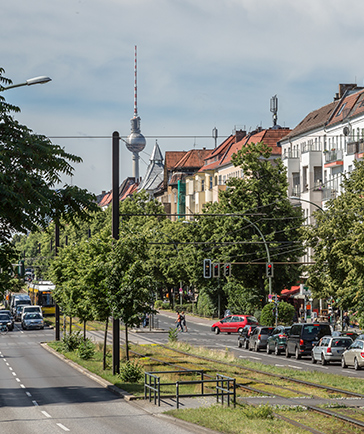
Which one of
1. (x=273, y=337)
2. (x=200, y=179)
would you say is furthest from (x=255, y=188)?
(x=200, y=179)

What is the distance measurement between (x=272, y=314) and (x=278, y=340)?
16881 mm

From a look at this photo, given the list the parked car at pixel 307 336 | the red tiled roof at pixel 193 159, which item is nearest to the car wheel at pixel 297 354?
the parked car at pixel 307 336

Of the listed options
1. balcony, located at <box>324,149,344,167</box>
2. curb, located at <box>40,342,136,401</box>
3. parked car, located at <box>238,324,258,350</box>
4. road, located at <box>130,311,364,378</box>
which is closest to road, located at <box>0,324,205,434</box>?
curb, located at <box>40,342,136,401</box>

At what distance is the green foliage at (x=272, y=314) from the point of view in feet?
216

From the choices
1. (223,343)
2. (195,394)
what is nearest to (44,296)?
(223,343)

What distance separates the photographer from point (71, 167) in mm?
24219

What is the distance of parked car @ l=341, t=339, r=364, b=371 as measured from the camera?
37156mm

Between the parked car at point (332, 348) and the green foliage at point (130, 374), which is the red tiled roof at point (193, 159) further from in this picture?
the green foliage at point (130, 374)

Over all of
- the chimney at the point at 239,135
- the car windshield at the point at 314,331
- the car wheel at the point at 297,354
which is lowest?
the car wheel at the point at 297,354

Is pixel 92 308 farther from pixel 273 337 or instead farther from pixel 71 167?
pixel 273 337

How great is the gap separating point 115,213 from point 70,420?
10.4m

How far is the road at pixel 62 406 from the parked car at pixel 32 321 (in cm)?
3689

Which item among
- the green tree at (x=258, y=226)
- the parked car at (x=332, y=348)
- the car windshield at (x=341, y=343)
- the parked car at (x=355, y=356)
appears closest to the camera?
the parked car at (x=355, y=356)

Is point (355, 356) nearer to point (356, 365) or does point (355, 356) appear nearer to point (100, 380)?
point (356, 365)
